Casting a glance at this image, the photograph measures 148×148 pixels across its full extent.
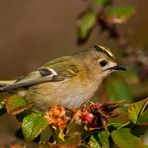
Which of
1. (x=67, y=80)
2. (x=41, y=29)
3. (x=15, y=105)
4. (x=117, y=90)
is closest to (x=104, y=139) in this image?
(x=15, y=105)

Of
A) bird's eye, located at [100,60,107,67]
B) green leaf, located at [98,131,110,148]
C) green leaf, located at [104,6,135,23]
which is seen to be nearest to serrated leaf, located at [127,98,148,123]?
green leaf, located at [98,131,110,148]

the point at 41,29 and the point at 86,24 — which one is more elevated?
the point at 86,24

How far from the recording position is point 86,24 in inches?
206

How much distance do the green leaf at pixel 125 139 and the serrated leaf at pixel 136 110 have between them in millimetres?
64

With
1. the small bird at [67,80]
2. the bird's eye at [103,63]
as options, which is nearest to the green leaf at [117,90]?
the small bird at [67,80]

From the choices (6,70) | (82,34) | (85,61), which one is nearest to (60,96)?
(85,61)

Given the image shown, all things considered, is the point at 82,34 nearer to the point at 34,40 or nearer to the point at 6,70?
the point at 6,70

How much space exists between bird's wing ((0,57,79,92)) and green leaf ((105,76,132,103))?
0.41 metres

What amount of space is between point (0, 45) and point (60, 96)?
9.23 metres

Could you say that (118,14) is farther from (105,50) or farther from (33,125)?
(33,125)

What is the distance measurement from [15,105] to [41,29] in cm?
1148

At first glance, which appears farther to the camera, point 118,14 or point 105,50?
point 118,14

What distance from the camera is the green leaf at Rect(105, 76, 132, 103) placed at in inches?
201

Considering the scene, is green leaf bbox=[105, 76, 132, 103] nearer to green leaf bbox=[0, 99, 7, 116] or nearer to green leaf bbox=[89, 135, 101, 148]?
green leaf bbox=[0, 99, 7, 116]
